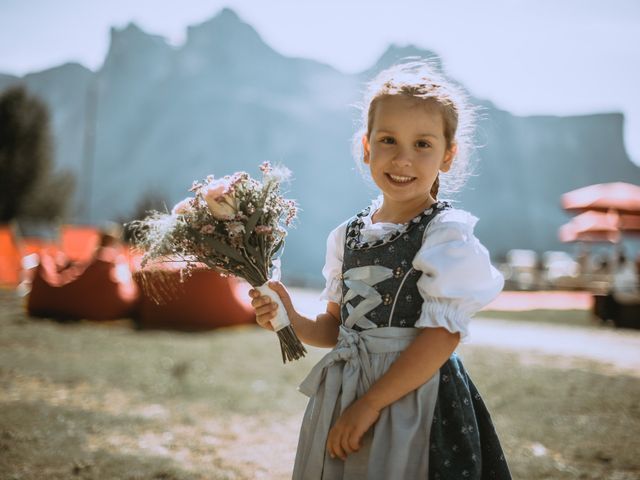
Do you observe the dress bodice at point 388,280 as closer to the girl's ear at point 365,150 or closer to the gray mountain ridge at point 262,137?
the girl's ear at point 365,150

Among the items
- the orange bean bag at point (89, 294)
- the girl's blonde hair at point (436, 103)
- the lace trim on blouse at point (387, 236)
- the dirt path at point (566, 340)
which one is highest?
the girl's blonde hair at point (436, 103)

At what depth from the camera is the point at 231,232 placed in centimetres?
170

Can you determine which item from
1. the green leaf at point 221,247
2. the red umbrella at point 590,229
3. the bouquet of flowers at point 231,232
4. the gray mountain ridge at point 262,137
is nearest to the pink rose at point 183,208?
the bouquet of flowers at point 231,232

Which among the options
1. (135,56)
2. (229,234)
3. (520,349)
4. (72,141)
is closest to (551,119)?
(135,56)

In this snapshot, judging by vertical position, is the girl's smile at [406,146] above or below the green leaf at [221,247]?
above

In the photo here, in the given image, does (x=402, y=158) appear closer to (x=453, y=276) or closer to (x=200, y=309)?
(x=453, y=276)

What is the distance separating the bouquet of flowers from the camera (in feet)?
5.67

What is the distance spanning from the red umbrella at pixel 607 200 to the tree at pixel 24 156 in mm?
35574

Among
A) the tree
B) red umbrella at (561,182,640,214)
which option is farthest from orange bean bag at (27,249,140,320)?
the tree

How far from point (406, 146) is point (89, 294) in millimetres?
7859

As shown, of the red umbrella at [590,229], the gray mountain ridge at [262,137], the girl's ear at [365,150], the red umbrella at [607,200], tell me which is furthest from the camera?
the gray mountain ridge at [262,137]

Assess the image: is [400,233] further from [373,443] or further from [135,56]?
[135,56]

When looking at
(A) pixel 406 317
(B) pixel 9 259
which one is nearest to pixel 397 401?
(A) pixel 406 317

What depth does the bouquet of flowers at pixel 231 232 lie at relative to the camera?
1728 millimetres
